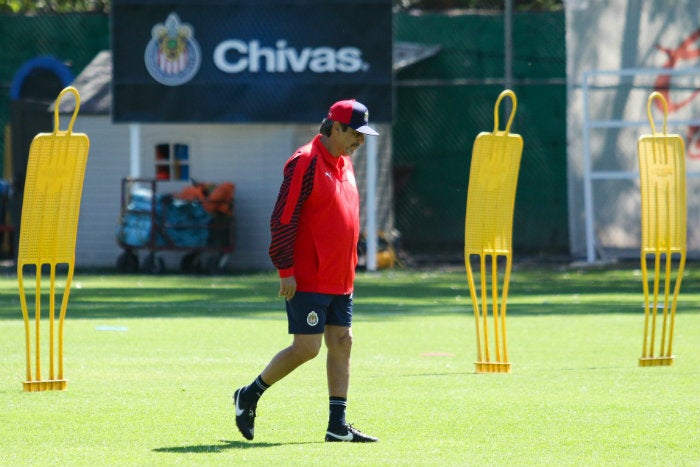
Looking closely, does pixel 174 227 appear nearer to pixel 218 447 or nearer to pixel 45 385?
pixel 45 385

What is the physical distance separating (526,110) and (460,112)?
1.23 m

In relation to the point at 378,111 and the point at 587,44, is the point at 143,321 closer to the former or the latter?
the point at 378,111

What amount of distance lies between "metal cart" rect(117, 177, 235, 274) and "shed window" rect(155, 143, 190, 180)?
150 cm

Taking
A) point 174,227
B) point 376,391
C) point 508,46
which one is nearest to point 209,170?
point 174,227

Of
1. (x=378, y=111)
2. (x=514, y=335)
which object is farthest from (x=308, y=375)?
(x=378, y=111)

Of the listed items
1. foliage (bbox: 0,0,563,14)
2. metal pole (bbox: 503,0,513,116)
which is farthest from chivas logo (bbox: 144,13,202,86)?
foliage (bbox: 0,0,563,14)

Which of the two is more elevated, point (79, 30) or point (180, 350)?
point (79, 30)

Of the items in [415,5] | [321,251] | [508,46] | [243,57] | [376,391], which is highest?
[415,5]

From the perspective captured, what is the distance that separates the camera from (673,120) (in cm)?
2517

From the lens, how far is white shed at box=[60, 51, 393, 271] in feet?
78.9

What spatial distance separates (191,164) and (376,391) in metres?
15.3

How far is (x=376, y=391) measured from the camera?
32.6 feet

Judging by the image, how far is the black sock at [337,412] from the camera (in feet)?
25.5

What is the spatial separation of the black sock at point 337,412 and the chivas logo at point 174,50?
16.1m
